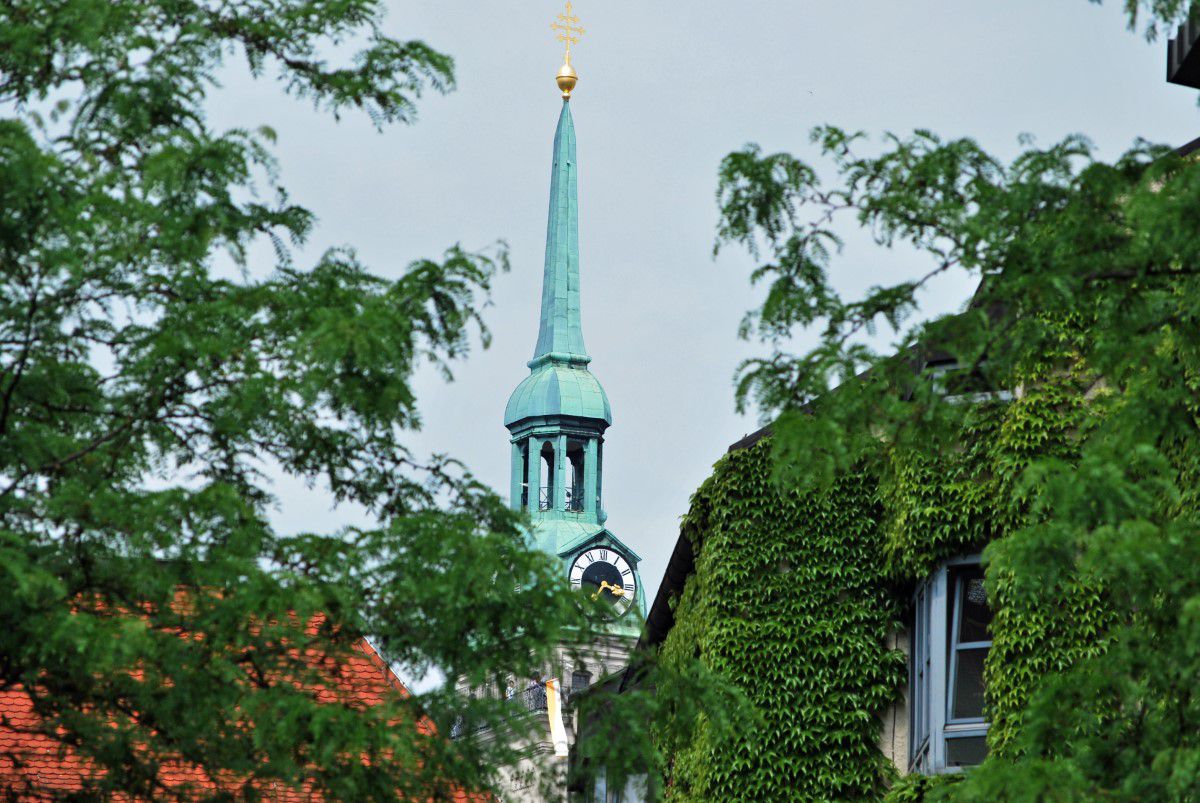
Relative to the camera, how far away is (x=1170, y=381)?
11031 mm

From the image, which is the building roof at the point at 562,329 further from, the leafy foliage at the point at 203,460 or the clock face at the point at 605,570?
the leafy foliage at the point at 203,460

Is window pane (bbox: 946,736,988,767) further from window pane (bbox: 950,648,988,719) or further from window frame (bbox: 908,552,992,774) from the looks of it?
window pane (bbox: 950,648,988,719)

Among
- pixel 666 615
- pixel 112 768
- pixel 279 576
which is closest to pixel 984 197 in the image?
pixel 279 576

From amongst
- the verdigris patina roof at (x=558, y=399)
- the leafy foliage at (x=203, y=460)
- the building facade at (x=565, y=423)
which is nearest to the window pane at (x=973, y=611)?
the leafy foliage at (x=203, y=460)

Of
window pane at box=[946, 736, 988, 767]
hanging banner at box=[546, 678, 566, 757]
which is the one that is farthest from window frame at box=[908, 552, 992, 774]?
hanging banner at box=[546, 678, 566, 757]

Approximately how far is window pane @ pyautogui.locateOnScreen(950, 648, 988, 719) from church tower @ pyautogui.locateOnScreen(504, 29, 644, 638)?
59640 millimetres

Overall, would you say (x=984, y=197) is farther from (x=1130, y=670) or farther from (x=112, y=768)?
(x=112, y=768)

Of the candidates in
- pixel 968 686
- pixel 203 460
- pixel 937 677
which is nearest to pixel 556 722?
pixel 968 686

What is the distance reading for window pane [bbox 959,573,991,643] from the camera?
1855 centimetres

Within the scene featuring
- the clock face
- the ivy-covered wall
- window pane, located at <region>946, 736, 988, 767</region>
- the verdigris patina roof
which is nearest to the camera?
the ivy-covered wall

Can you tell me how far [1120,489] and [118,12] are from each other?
6199 mm

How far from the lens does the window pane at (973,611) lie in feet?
60.8

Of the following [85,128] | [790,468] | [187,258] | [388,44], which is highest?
[388,44]

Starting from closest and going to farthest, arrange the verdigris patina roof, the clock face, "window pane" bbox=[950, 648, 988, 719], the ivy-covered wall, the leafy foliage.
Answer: the leafy foliage, the ivy-covered wall, "window pane" bbox=[950, 648, 988, 719], the verdigris patina roof, the clock face
